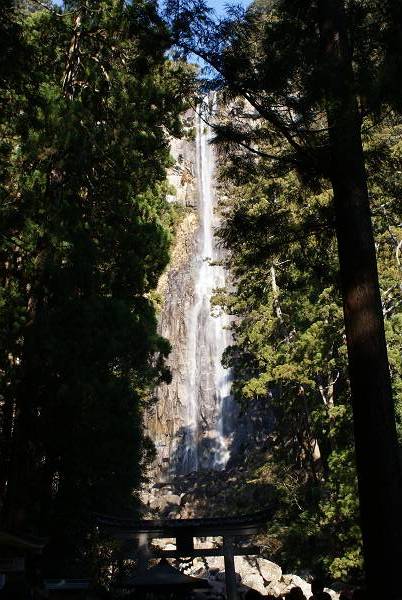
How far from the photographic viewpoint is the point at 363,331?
517 cm

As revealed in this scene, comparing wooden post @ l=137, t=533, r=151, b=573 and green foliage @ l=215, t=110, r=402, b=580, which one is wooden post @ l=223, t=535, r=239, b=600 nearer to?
wooden post @ l=137, t=533, r=151, b=573

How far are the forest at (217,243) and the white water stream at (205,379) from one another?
12.0 metres

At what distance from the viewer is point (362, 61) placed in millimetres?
6316

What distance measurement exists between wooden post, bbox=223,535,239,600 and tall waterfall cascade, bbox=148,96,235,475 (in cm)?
1853

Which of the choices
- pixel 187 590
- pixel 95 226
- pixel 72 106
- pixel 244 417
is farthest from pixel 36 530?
pixel 244 417

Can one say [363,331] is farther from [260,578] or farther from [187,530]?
[260,578]

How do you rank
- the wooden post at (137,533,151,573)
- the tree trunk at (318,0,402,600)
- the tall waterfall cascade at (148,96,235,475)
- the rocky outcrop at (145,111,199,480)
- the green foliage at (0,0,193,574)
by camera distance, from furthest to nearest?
the rocky outcrop at (145,111,199,480), the tall waterfall cascade at (148,96,235,475), the wooden post at (137,533,151,573), the green foliage at (0,0,193,574), the tree trunk at (318,0,402,600)

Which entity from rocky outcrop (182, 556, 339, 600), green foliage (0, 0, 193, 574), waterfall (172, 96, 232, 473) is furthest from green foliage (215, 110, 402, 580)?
waterfall (172, 96, 232, 473)

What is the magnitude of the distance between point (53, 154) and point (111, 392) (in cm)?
421

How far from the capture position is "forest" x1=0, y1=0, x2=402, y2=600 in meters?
5.58

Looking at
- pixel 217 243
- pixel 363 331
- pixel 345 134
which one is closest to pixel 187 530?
pixel 217 243

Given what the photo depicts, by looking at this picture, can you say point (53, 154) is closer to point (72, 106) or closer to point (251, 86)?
point (72, 106)

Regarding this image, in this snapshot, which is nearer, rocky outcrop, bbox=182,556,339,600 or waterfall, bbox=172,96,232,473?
rocky outcrop, bbox=182,556,339,600

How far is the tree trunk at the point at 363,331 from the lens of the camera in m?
4.66
